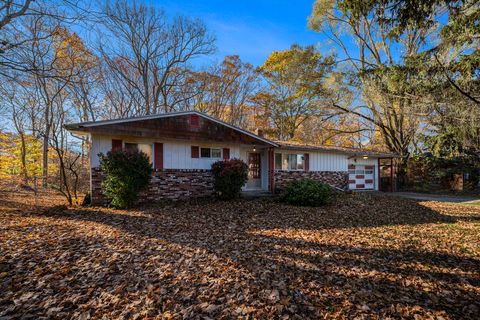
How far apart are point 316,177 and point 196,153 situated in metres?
7.38

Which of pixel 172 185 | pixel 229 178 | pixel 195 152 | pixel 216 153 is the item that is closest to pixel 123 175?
pixel 172 185

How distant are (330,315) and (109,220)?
6203 mm

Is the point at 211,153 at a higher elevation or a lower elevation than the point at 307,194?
higher

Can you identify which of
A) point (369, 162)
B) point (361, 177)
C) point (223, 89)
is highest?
point (223, 89)

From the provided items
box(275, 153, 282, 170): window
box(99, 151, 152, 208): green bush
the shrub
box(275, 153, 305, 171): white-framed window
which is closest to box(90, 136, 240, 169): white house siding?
box(99, 151, 152, 208): green bush

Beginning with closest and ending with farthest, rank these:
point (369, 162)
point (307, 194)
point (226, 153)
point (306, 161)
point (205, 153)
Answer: point (307, 194) → point (205, 153) → point (226, 153) → point (306, 161) → point (369, 162)

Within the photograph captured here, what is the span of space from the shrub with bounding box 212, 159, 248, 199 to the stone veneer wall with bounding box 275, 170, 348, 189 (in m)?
3.29

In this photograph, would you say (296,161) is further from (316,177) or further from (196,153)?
(196,153)

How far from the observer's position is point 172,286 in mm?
3129

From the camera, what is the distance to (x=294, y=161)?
13.5 m

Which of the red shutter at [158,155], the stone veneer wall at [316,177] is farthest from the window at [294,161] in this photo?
the red shutter at [158,155]

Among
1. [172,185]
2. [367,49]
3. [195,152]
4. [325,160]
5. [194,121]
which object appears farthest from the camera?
[367,49]

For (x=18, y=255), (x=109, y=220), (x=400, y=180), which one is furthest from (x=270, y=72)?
(x=18, y=255)

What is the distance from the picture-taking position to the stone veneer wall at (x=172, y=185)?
8.69 metres
